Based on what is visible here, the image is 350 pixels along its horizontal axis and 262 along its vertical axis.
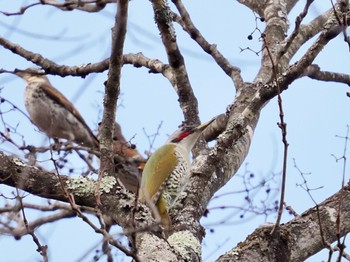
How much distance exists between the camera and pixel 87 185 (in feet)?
13.4

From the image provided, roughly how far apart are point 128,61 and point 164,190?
5.64ft

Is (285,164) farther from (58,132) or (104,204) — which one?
(58,132)

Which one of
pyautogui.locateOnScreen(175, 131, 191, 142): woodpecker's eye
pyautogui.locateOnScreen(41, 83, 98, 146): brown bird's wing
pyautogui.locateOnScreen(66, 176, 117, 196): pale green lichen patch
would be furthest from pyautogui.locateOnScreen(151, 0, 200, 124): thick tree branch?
pyautogui.locateOnScreen(41, 83, 98, 146): brown bird's wing

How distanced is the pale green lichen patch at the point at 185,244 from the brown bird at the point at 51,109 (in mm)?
2550

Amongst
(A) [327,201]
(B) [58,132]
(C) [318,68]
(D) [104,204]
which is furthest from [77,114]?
(A) [327,201]

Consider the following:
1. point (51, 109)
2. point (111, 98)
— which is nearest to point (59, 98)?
point (51, 109)

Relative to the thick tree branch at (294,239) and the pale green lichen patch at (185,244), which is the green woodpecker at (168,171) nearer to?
the pale green lichen patch at (185,244)

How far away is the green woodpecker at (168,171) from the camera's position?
4840mm

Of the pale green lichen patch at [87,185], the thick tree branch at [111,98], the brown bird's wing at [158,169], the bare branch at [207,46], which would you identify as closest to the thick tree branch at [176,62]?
the brown bird's wing at [158,169]

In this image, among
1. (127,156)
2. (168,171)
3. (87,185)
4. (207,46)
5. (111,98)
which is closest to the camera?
(87,185)

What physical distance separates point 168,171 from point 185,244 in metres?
1.51

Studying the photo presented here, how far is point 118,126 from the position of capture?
656 cm

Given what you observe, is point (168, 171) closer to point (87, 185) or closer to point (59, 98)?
point (87, 185)

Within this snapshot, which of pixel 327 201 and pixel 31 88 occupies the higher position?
pixel 31 88
